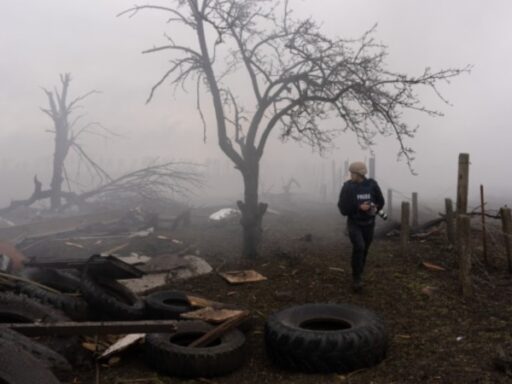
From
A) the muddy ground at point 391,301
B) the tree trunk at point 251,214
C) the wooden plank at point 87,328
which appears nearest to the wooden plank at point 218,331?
the muddy ground at point 391,301

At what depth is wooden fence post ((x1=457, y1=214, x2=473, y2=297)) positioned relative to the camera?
6.77 metres

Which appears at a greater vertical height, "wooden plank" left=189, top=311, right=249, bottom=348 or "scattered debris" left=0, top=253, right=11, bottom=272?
"scattered debris" left=0, top=253, right=11, bottom=272

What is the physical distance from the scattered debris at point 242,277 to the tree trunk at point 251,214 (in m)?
1.73

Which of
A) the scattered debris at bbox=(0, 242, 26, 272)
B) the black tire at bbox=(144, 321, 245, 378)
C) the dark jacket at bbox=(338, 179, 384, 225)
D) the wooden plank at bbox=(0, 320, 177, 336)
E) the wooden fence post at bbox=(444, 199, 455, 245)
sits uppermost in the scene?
the dark jacket at bbox=(338, 179, 384, 225)

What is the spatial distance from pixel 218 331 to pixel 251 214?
5130 millimetres

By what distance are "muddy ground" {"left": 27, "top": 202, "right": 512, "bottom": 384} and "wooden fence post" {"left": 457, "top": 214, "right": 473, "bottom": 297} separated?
0.20 meters

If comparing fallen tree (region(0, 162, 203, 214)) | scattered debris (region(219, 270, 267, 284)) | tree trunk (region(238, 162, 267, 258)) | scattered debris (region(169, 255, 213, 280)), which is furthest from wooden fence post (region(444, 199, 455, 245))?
fallen tree (region(0, 162, 203, 214))

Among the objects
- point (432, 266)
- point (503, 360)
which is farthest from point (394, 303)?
point (503, 360)

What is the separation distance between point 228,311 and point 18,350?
9.58ft

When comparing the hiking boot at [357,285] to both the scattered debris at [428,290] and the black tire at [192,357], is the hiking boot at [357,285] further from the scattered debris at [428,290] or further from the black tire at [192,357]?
the black tire at [192,357]

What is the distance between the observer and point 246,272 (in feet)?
28.3

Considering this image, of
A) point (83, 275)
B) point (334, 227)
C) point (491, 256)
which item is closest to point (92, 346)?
point (83, 275)

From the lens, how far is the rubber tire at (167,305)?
6.48m

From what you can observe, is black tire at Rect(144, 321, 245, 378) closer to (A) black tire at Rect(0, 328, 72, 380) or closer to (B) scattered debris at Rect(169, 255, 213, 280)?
(A) black tire at Rect(0, 328, 72, 380)
